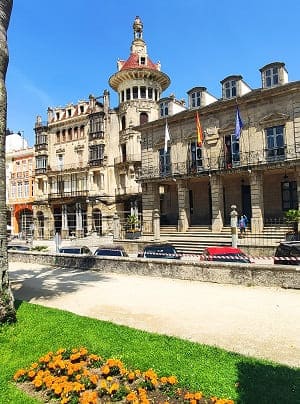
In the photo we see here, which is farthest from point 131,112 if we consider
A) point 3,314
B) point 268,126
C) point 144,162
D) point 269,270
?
point 3,314

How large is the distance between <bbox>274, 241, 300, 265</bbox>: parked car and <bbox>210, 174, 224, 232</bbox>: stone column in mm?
12867

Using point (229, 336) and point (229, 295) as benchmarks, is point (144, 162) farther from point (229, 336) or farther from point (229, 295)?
point (229, 336)

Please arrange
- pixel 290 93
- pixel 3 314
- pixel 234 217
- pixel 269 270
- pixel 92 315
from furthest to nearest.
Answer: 1. pixel 290 93
2. pixel 234 217
3. pixel 269 270
4. pixel 92 315
5. pixel 3 314

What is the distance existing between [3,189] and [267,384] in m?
7.56

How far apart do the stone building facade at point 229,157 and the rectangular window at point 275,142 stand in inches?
2.9

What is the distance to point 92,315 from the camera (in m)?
9.53

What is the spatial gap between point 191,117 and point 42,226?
103 feet

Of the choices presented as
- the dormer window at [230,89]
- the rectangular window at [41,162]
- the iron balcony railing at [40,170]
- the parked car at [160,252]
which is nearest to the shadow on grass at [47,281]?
the parked car at [160,252]

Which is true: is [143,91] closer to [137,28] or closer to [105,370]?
[137,28]

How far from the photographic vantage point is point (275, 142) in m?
27.0

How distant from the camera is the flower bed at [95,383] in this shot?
4.96 metres

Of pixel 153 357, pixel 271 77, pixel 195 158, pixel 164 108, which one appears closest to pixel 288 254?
pixel 153 357

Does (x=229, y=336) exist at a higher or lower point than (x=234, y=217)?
lower

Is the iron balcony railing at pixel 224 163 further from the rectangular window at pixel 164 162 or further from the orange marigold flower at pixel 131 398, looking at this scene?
the orange marigold flower at pixel 131 398
